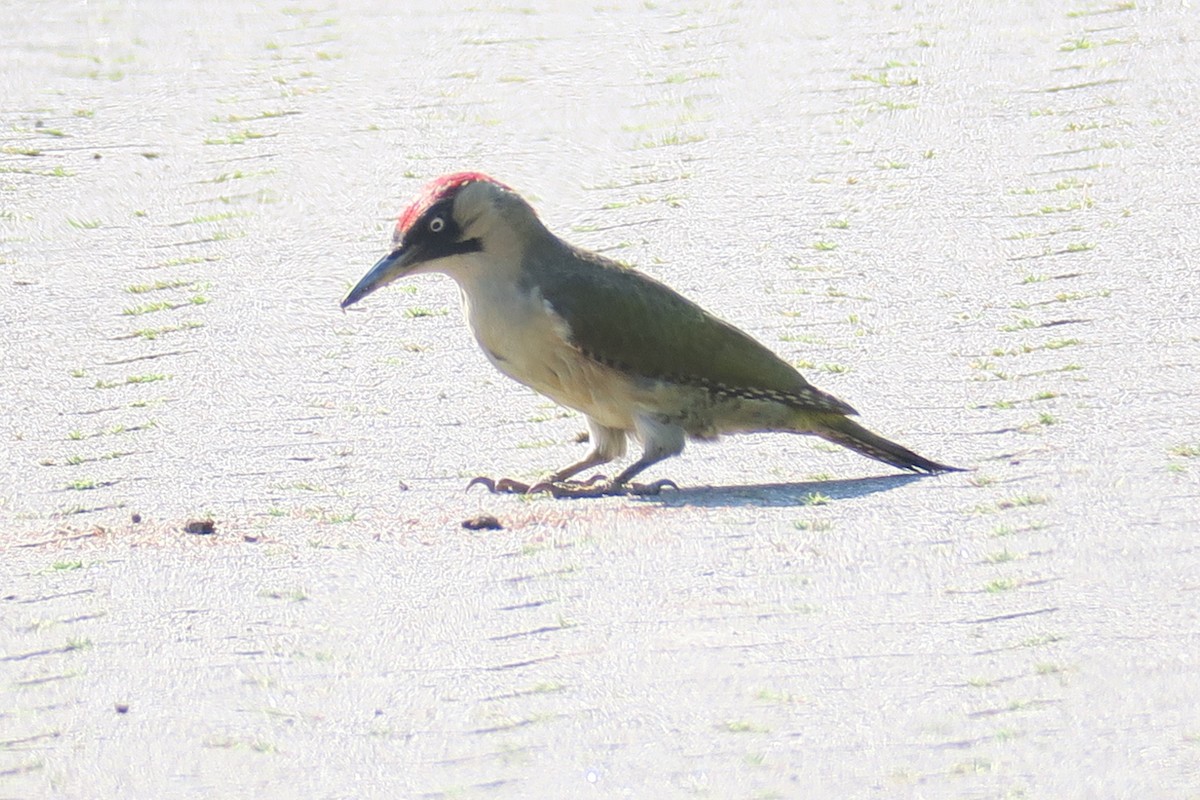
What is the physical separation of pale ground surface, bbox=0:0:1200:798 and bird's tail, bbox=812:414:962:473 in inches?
4.6

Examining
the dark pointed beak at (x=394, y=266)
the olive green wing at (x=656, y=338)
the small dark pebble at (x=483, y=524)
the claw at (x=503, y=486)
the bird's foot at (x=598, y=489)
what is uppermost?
the dark pointed beak at (x=394, y=266)

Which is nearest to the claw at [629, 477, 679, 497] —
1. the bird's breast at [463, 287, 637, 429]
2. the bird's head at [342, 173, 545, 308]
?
the bird's breast at [463, 287, 637, 429]

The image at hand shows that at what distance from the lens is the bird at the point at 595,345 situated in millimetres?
6625

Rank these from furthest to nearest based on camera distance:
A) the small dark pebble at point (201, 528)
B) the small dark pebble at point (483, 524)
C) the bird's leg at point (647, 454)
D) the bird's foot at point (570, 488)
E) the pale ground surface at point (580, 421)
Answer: the bird's leg at point (647, 454) < the bird's foot at point (570, 488) < the small dark pebble at point (201, 528) < the small dark pebble at point (483, 524) < the pale ground surface at point (580, 421)

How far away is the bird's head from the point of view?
6633 mm

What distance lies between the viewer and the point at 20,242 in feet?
31.3

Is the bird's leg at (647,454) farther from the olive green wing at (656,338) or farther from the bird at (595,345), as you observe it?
the olive green wing at (656,338)

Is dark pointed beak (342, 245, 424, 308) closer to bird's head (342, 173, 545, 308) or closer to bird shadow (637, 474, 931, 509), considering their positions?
bird's head (342, 173, 545, 308)

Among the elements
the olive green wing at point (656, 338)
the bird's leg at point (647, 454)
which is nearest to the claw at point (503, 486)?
the bird's leg at point (647, 454)

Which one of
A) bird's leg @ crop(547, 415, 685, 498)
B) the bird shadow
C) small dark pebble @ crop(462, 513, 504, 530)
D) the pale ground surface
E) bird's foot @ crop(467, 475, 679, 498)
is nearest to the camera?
the pale ground surface

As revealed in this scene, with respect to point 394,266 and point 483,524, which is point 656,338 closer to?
point 394,266

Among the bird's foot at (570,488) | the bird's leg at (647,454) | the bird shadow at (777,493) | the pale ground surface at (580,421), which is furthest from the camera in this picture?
the bird's leg at (647,454)

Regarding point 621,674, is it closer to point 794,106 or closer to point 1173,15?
point 794,106

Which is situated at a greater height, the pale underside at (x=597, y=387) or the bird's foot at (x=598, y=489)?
the pale underside at (x=597, y=387)
